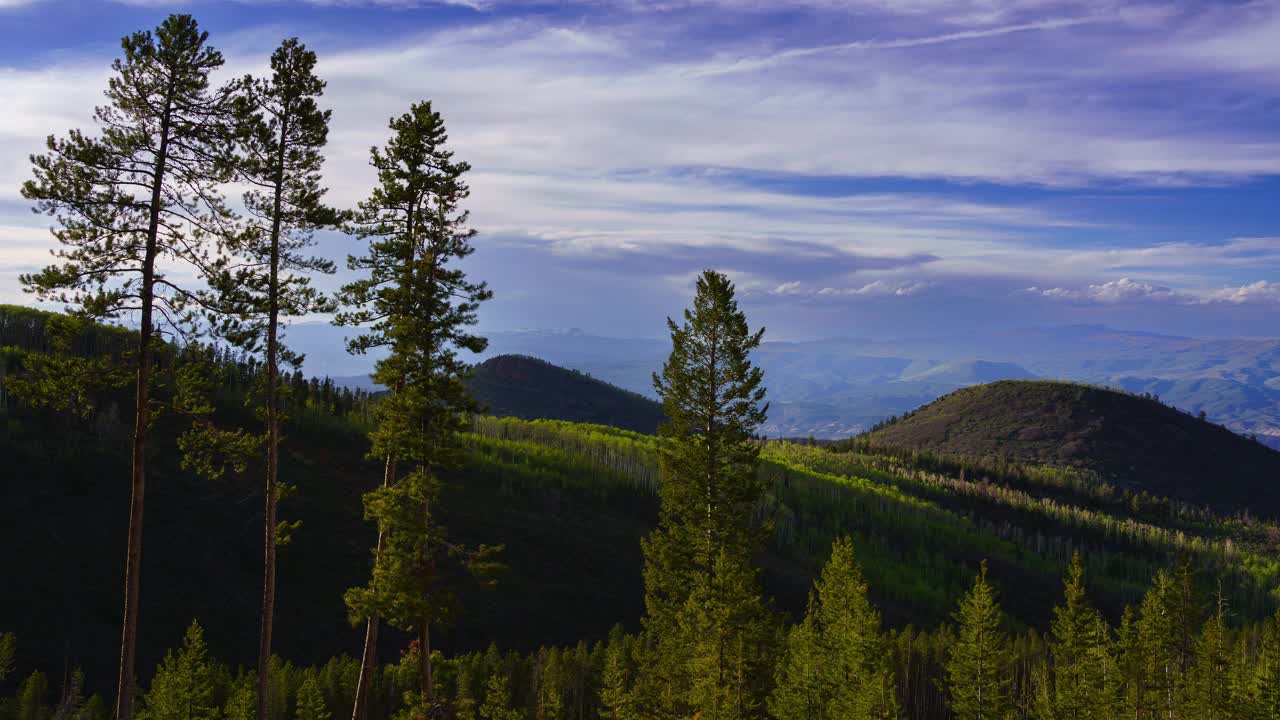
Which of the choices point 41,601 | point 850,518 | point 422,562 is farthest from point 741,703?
point 850,518

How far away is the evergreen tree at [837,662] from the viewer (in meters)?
34.4

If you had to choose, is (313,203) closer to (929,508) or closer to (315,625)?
(315,625)

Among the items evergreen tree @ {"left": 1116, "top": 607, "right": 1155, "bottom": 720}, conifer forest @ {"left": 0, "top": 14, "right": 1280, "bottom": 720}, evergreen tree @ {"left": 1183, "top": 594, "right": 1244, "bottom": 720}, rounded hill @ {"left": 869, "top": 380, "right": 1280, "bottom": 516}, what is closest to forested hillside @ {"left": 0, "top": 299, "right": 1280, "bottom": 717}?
conifer forest @ {"left": 0, "top": 14, "right": 1280, "bottom": 720}

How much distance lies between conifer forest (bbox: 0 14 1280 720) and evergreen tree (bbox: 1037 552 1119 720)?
8.1 inches

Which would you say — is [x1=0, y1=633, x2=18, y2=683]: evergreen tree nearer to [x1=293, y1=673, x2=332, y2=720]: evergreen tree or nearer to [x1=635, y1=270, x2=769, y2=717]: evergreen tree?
[x1=293, y1=673, x2=332, y2=720]: evergreen tree

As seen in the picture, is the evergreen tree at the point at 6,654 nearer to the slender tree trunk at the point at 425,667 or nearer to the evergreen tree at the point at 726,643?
the slender tree trunk at the point at 425,667

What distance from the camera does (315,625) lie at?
132 feet

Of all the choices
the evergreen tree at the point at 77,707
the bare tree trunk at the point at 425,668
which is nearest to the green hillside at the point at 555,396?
the evergreen tree at the point at 77,707

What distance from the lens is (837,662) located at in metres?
37.9

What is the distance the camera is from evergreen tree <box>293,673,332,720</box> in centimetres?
2744

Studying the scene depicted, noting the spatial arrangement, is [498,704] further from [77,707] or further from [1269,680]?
[1269,680]

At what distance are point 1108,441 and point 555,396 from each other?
348 ft

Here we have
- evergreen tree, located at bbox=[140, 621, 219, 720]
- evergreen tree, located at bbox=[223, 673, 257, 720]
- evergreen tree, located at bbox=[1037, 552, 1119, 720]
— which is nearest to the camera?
evergreen tree, located at bbox=[140, 621, 219, 720]

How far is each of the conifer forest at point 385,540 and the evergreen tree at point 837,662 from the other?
17 centimetres
